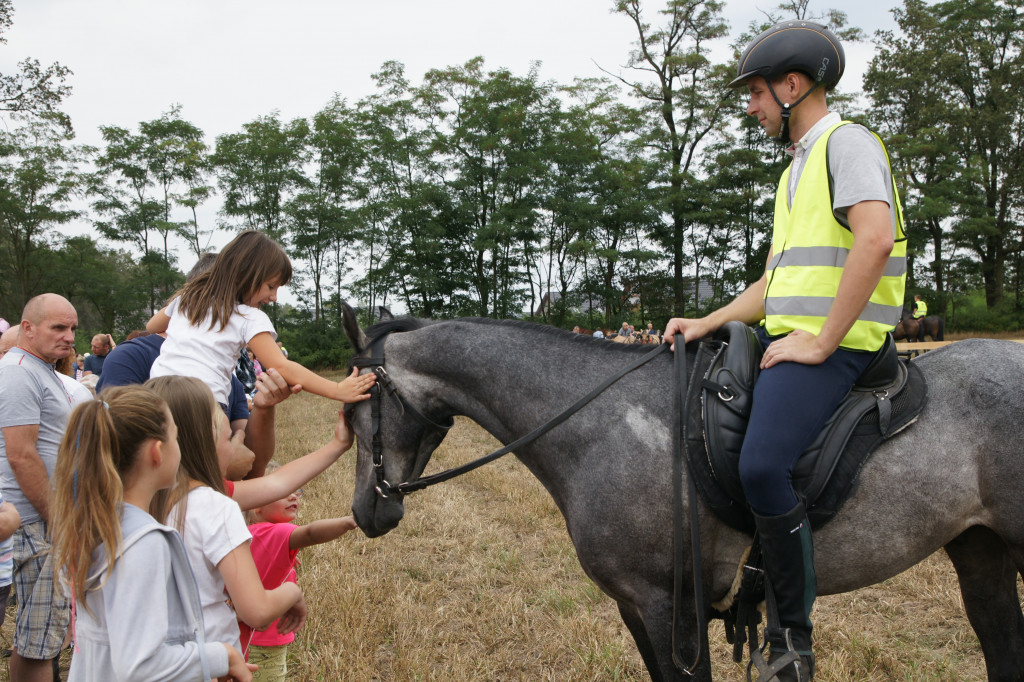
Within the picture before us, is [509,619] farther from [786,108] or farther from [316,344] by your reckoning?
[316,344]

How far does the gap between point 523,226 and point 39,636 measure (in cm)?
3262

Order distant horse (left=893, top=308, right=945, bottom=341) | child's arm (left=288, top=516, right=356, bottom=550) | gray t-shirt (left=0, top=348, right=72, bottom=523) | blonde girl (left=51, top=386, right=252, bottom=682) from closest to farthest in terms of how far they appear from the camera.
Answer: blonde girl (left=51, top=386, right=252, bottom=682) → child's arm (left=288, top=516, right=356, bottom=550) → gray t-shirt (left=0, top=348, right=72, bottom=523) → distant horse (left=893, top=308, right=945, bottom=341)

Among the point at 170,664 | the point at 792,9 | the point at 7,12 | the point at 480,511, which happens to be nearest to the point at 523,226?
the point at 792,9

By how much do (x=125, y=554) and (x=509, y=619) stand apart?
10.9ft

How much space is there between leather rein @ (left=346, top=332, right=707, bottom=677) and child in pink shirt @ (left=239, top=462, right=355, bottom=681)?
34 centimetres

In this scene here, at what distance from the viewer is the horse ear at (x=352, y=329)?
9.89 ft

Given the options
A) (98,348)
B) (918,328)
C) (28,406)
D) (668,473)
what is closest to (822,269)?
(668,473)

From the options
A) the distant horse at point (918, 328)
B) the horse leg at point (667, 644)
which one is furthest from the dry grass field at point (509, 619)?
the distant horse at point (918, 328)

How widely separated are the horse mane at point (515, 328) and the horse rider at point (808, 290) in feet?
2.14

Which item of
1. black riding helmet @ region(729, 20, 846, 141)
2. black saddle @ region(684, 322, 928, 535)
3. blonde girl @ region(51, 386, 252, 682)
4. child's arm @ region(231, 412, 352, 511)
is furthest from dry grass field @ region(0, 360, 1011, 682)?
black riding helmet @ region(729, 20, 846, 141)

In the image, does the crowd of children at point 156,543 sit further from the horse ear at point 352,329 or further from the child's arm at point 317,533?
the horse ear at point 352,329

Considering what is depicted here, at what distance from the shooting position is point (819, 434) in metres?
2.41

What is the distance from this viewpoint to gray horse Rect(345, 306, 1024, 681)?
2.45 m

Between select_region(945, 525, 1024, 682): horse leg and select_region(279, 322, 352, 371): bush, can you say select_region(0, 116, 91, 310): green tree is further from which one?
select_region(945, 525, 1024, 682): horse leg
